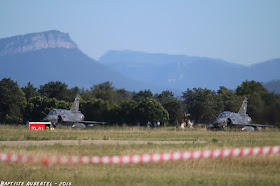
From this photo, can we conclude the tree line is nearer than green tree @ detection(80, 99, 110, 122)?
No

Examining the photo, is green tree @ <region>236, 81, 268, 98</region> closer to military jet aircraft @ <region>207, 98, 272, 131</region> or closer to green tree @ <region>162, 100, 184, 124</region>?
green tree @ <region>162, 100, 184, 124</region>

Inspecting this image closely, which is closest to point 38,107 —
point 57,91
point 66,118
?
point 66,118

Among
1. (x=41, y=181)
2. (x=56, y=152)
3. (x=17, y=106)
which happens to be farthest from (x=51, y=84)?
(x=41, y=181)

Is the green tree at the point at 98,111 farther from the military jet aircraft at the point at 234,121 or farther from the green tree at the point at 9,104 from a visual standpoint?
the military jet aircraft at the point at 234,121

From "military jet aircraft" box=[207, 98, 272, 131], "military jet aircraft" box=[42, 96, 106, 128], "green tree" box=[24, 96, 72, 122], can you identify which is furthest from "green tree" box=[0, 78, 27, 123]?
"military jet aircraft" box=[207, 98, 272, 131]

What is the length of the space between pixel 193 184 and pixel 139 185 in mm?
1860

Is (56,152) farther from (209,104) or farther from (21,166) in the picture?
(209,104)

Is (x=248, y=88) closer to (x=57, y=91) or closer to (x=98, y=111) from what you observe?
(x=98, y=111)

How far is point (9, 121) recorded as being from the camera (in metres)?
66.4

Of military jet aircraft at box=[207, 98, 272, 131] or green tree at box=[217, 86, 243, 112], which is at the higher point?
green tree at box=[217, 86, 243, 112]

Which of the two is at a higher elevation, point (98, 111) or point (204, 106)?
point (204, 106)

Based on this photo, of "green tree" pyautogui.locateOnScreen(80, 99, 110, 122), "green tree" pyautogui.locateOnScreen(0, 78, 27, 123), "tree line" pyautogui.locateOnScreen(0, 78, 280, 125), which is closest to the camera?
"green tree" pyautogui.locateOnScreen(80, 99, 110, 122)

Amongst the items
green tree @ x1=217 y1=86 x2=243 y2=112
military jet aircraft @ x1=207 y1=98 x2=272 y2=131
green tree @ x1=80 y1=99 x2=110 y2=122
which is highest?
green tree @ x1=217 y1=86 x2=243 y2=112

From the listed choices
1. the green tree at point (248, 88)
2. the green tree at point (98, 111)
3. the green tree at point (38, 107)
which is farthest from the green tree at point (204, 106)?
the green tree at point (38, 107)
